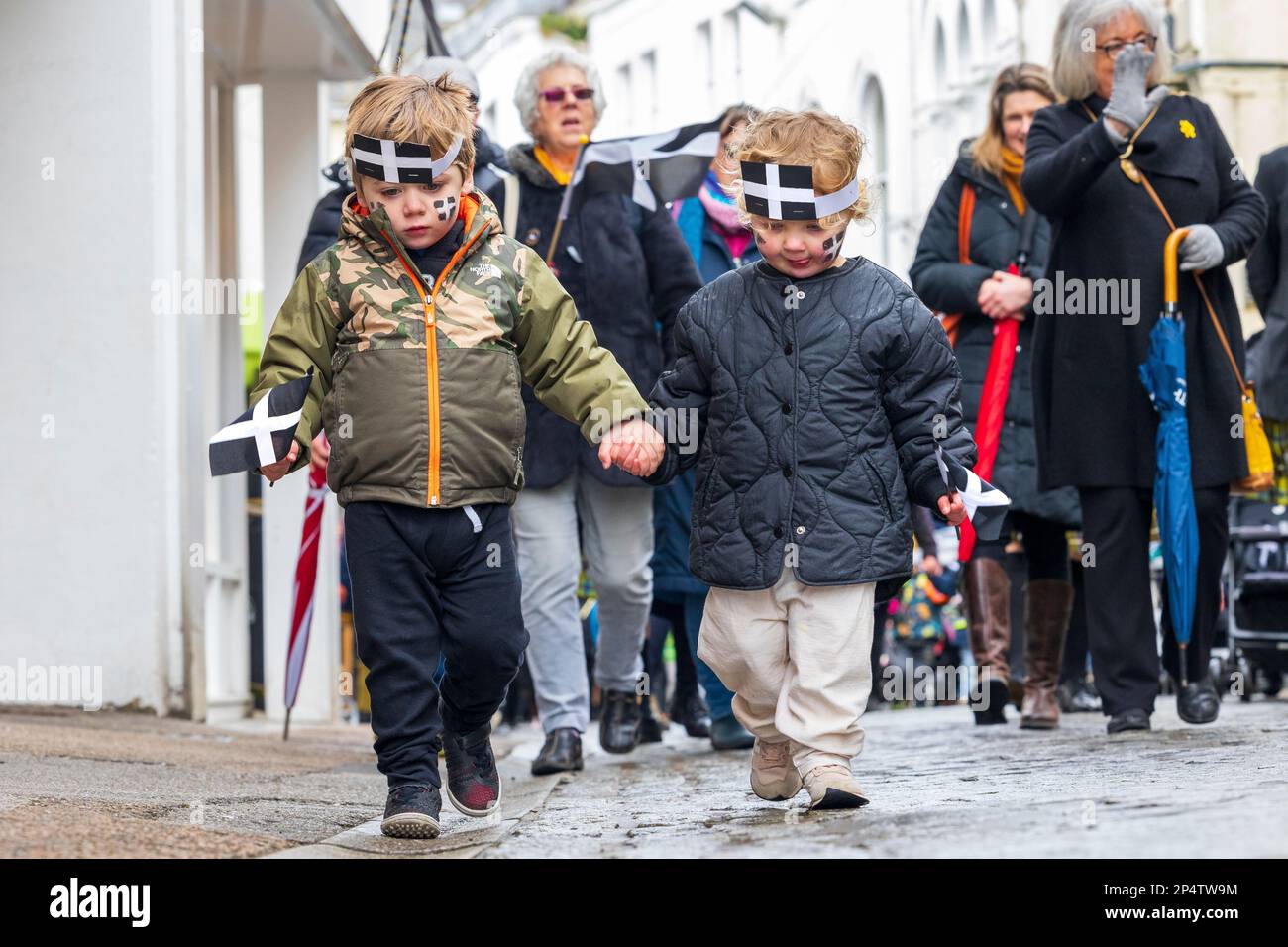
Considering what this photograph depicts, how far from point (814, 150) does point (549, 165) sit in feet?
7.24

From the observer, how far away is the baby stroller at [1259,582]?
36.9 feet

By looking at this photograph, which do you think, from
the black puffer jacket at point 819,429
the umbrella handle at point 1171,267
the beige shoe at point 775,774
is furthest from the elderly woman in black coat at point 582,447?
the black puffer jacket at point 819,429

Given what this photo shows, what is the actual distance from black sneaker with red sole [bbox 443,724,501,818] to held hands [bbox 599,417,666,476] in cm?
72

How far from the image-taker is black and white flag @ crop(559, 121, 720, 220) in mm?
7074

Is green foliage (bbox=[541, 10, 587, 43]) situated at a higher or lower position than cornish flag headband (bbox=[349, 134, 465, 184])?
higher

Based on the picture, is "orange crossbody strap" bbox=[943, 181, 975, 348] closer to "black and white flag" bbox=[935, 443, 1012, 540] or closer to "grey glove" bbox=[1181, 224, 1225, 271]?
"grey glove" bbox=[1181, 224, 1225, 271]

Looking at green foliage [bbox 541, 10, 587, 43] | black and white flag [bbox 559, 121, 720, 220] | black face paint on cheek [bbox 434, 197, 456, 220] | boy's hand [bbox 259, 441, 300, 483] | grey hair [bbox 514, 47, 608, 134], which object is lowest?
boy's hand [bbox 259, 441, 300, 483]

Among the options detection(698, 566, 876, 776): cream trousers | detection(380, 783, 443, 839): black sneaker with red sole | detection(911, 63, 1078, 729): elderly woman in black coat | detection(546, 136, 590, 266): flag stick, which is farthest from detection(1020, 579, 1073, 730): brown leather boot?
detection(380, 783, 443, 839): black sneaker with red sole

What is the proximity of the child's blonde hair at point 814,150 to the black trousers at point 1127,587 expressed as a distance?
2071mm

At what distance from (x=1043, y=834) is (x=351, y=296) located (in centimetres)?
206

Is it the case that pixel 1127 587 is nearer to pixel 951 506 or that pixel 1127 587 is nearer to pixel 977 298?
pixel 977 298

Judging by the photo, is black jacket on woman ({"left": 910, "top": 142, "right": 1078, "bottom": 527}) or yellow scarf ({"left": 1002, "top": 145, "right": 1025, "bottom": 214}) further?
yellow scarf ({"left": 1002, "top": 145, "right": 1025, "bottom": 214})

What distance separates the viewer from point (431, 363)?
16.0 ft

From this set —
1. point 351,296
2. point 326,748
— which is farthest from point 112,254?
point 351,296
